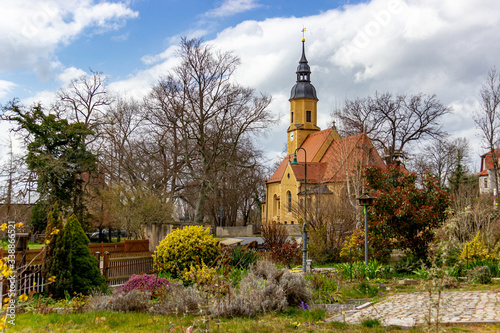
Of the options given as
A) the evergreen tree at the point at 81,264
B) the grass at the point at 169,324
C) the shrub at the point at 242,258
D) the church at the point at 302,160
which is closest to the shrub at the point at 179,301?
the grass at the point at 169,324

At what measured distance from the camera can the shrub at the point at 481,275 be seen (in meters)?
10.8

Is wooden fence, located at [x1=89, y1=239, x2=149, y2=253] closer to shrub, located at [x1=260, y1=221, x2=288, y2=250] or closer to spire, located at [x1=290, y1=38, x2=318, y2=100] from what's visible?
shrub, located at [x1=260, y1=221, x2=288, y2=250]

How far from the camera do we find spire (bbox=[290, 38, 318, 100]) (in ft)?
187

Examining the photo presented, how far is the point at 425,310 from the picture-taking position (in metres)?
7.56

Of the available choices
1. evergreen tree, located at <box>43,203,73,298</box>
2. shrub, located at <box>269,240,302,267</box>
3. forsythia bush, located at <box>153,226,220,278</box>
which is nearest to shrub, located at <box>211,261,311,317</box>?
forsythia bush, located at <box>153,226,220,278</box>

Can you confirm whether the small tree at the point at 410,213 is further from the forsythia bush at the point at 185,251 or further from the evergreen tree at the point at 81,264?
the evergreen tree at the point at 81,264

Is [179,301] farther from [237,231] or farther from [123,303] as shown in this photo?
[237,231]

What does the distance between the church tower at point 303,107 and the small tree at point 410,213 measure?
142 feet

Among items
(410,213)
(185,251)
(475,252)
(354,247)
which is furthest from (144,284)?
(475,252)

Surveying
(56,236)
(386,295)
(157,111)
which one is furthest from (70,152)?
(386,295)

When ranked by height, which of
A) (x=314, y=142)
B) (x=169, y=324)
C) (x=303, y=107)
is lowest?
(x=169, y=324)

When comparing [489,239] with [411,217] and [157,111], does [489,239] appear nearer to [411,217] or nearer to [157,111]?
[411,217]

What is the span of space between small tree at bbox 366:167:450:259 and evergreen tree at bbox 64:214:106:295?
7969 mm

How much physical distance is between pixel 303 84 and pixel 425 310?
5180cm
